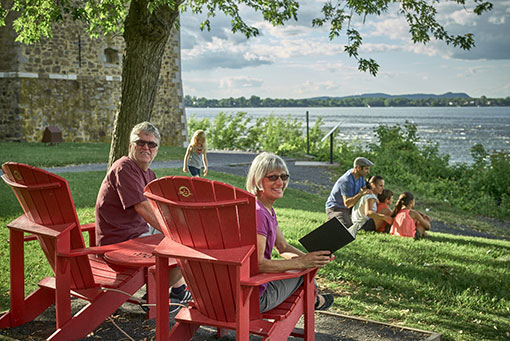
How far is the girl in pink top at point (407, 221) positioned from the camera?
820 centimetres

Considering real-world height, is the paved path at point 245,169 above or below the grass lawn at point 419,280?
below

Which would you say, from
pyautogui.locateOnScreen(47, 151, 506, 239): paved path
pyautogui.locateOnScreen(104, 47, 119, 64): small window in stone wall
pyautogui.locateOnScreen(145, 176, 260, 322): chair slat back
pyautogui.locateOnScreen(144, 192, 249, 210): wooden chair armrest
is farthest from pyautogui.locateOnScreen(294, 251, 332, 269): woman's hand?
pyautogui.locateOnScreen(104, 47, 119, 64): small window in stone wall

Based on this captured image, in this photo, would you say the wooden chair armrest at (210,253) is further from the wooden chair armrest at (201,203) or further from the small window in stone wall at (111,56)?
the small window in stone wall at (111,56)

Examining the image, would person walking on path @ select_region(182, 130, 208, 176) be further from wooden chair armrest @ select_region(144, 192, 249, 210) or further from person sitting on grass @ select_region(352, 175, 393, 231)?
wooden chair armrest @ select_region(144, 192, 249, 210)

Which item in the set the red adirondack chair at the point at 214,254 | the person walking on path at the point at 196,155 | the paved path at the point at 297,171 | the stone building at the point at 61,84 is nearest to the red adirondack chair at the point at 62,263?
the red adirondack chair at the point at 214,254

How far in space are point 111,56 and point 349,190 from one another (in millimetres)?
19472

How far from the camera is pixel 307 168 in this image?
19797 mm

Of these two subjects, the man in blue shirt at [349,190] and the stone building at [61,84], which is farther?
the stone building at [61,84]

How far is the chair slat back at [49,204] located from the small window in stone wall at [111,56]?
2233cm

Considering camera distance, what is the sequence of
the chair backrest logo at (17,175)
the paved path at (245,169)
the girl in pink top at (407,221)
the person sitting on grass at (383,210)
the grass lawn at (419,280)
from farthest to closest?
the paved path at (245,169) < the person sitting on grass at (383,210) < the girl in pink top at (407,221) < the grass lawn at (419,280) < the chair backrest logo at (17,175)

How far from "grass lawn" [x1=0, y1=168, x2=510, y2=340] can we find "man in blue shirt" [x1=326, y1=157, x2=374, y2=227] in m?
0.40

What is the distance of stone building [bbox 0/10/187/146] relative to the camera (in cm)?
2234

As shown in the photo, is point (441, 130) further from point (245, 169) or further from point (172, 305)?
point (172, 305)

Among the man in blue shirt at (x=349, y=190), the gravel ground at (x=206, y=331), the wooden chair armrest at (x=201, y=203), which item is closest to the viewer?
the wooden chair armrest at (x=201, y=203)
